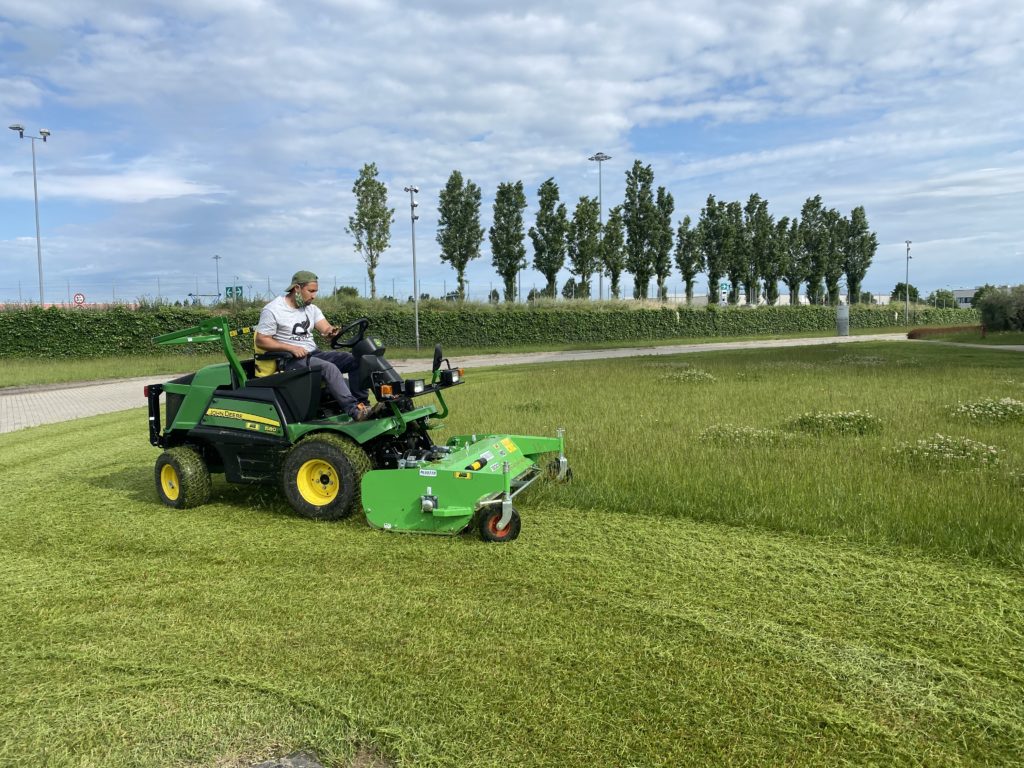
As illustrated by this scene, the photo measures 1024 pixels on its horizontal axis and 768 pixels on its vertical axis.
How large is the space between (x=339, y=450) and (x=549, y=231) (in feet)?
145

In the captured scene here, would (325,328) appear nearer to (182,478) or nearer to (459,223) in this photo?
(182,478)

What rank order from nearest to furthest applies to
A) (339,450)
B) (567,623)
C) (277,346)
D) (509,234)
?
(567,623), (339,450), (277,346), (509,234)

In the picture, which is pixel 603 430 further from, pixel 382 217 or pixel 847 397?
pixel 382 217

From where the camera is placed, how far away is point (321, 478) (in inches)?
212

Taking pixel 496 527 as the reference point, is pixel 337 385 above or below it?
above

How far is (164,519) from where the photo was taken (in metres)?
5.57

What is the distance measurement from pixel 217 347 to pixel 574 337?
68.8 feet

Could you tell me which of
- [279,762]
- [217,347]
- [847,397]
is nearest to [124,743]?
[279,762]

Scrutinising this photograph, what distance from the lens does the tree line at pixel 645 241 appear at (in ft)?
151

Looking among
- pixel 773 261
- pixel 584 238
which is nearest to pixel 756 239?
pixel 773 261

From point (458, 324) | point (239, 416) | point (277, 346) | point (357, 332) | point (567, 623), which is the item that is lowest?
point (567, 623)

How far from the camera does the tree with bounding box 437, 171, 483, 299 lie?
45.9 meters

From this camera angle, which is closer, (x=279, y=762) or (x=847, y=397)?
(x=279, y=762)

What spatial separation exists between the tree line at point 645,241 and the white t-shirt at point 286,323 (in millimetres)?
38349
